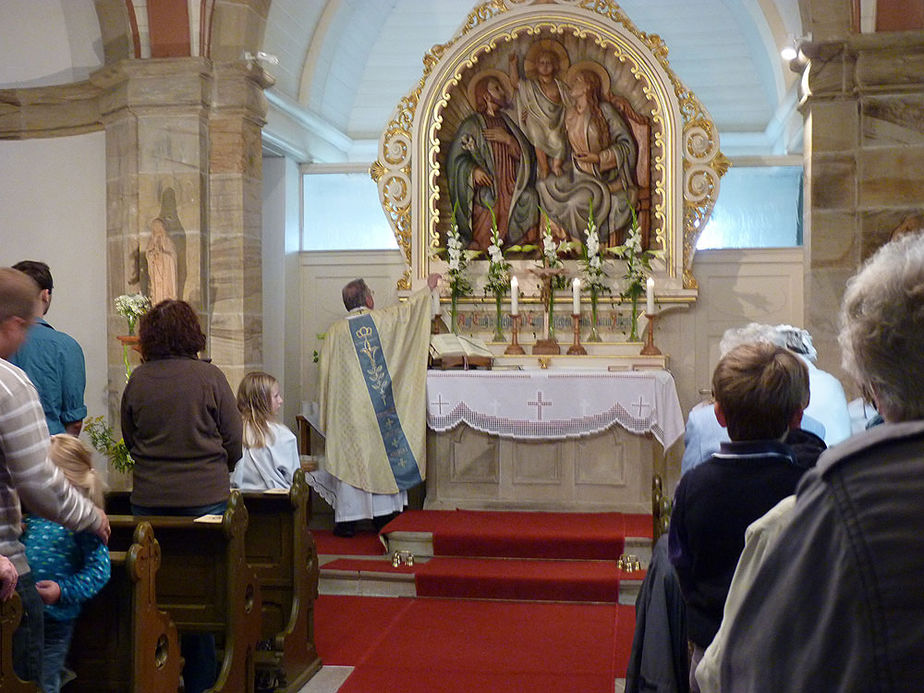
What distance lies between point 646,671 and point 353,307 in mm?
5078

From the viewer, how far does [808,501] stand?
1.13 metres

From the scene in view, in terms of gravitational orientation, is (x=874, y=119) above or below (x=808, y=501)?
above

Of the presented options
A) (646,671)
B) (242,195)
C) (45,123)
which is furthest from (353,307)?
(646,671)

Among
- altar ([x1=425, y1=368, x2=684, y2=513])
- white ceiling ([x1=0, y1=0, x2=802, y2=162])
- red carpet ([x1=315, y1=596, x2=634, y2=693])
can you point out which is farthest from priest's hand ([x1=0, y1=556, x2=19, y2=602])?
white ceiling ([x1=0, y1=0, x2=802, y2=162])

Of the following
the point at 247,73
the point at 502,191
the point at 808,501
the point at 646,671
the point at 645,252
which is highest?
the point at 247,73

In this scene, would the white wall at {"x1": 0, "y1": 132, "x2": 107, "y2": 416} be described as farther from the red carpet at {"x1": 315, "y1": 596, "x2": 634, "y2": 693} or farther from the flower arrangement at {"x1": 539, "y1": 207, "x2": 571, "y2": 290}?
the flower arrangement at {"x1": 539, "y1": 207, "x2": 571, "y2": 290}

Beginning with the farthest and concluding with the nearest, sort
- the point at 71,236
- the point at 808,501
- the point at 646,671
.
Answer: the point at 71,236 → the point at 646,671 → the point at 808,501

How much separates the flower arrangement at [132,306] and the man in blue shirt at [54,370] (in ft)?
8.10

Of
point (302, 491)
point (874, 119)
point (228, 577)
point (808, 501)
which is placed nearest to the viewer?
point (808, 501)

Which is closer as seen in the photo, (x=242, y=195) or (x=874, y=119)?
(x=874, y=119)

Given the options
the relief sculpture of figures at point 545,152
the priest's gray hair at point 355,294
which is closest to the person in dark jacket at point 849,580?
the priest's gray hair at point 355,294

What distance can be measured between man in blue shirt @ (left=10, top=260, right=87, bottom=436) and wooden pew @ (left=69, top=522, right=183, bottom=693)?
1.77m

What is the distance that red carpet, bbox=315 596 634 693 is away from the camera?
193 inches

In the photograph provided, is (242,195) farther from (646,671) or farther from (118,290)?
(646,671)
